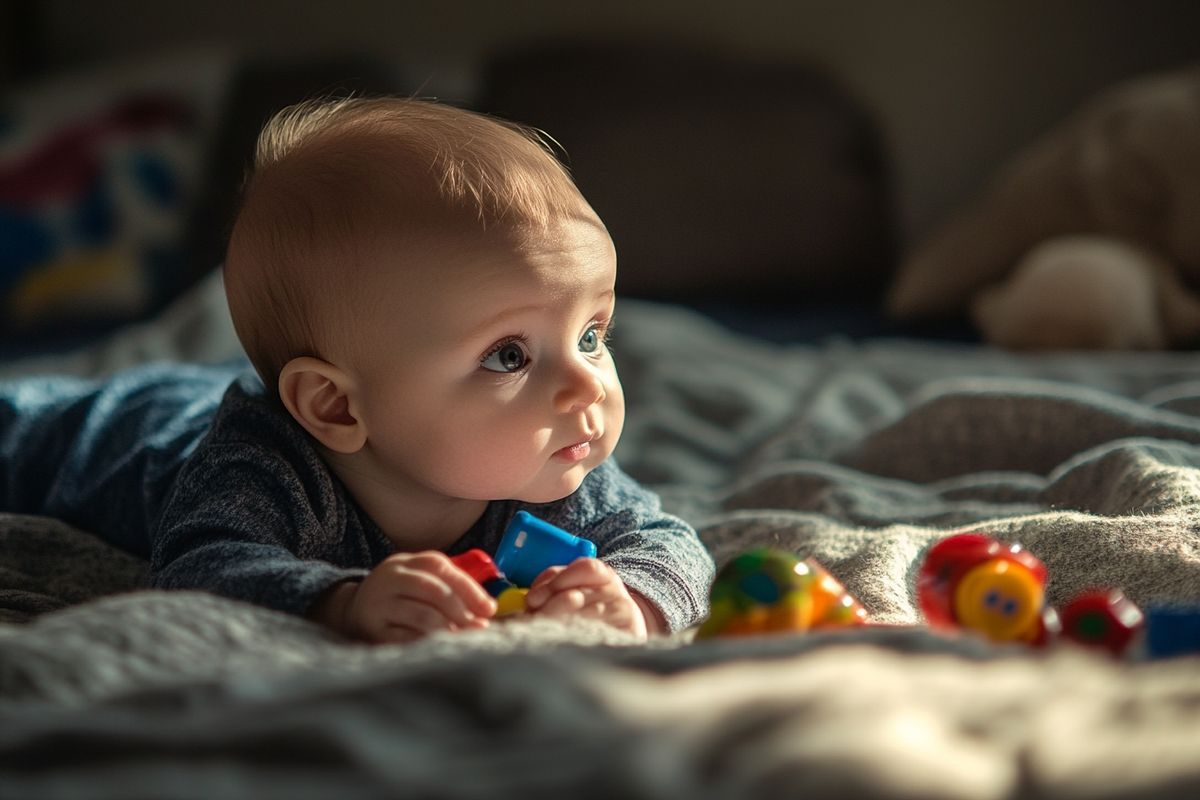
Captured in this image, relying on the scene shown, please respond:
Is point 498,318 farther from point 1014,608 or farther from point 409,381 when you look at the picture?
point 1014,608

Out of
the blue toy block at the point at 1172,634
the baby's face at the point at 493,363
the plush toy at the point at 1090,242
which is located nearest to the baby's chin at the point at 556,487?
the baby's face at the point at 493,363

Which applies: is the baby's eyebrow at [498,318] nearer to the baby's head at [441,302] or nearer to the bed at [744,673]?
the baby's head at [441,302]

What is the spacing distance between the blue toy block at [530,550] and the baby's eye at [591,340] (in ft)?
0.47

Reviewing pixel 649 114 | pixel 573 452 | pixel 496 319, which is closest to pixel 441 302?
pixel 496 319

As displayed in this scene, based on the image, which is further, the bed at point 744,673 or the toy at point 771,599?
the toy at point 771,599

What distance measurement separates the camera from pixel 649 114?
261 cm

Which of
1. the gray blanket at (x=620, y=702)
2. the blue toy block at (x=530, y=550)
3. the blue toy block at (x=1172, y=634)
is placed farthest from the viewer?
the blue toy block at (x=530, y=550)

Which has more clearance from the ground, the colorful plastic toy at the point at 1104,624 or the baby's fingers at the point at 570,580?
the colorful plastic toy at the point at 1104,624

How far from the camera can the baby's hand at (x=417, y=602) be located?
0.71 m

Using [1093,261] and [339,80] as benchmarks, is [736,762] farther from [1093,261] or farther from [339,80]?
[339,80]

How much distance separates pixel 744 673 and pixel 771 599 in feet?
0.48

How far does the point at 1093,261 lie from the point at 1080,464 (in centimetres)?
94

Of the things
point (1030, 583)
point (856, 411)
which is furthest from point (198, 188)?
point (1030, 583)

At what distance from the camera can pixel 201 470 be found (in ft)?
2.97
